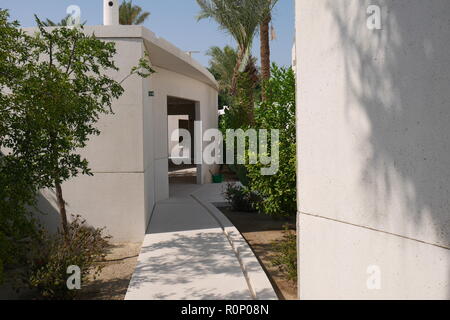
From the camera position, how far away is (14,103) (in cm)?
496

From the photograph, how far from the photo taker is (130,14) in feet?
83.6

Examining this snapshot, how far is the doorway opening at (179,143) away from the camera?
19234 millimetres

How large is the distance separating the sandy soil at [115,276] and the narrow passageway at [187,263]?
196 millimetres

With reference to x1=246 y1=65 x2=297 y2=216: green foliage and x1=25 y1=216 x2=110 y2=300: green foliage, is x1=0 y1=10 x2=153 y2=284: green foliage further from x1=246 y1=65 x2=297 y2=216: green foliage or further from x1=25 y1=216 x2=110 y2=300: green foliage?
x1=246 y1=65 x2=297 y2=216: green foliage

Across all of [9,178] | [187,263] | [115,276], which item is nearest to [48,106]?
[9,178]

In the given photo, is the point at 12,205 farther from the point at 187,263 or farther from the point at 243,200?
the point at 243,200

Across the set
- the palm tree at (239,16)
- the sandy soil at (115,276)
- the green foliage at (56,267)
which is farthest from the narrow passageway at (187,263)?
the palm tree at (239,16)

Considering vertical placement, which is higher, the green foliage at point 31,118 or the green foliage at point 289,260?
the green foliage at point 31,118

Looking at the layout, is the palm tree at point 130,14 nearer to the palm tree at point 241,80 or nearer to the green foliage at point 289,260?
the palm tree at point 241,80

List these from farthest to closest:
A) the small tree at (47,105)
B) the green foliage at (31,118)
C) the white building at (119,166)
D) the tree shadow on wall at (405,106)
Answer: the white building at (119,166), the small tree at (47,105), the green foliage at (31,118), the tree shadow on wall at (405,106)

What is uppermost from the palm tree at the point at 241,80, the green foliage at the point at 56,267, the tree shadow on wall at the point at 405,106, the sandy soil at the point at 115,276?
the palm tree at the point at 241,80

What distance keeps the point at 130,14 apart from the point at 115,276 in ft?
73.7

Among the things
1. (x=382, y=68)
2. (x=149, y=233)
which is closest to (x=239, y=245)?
(x=149, y=233)
